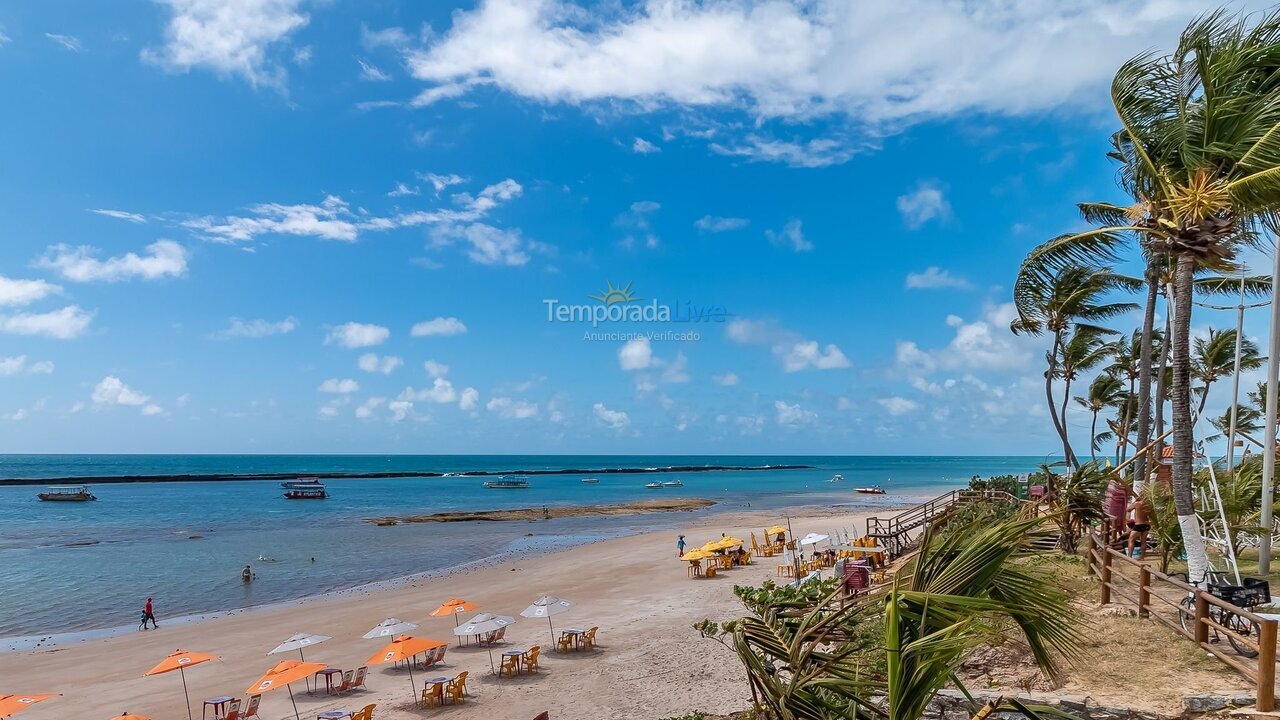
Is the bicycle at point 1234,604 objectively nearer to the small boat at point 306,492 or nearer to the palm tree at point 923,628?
the palm tree at point 923,628

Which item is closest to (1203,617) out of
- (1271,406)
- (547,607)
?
(1271,406)

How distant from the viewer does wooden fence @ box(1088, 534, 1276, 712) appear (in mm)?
6523

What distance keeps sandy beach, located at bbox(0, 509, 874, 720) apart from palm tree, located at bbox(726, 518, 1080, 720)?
8.23 m

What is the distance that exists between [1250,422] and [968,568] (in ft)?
201

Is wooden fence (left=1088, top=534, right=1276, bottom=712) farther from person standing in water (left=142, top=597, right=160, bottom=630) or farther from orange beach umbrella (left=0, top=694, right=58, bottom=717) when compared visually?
person standing in water (left=142, top=597, right=160, bottom=630)

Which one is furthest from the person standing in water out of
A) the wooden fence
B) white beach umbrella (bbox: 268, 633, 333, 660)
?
the wooden fence

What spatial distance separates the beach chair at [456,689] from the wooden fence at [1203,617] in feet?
36.7

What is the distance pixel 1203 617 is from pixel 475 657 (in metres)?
14.0

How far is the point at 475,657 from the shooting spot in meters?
17.2

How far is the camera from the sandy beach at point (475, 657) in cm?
1370

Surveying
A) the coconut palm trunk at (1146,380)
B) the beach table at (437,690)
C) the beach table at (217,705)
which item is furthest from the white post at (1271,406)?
the beach table at (217,705)

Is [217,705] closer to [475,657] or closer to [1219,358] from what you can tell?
[475,657]

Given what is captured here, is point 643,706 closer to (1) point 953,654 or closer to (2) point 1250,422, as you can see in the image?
(1) point 953,654

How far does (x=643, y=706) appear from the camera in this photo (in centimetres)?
1273
